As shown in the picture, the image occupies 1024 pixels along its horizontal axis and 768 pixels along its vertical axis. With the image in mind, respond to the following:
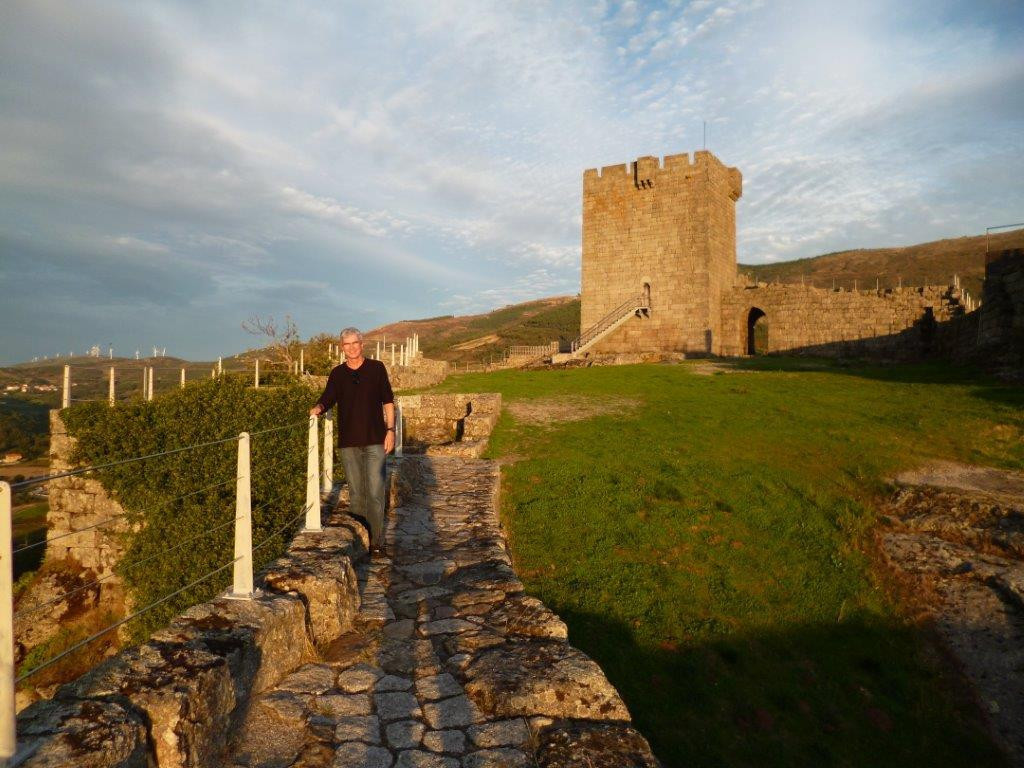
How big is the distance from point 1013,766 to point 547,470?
22.8 ft

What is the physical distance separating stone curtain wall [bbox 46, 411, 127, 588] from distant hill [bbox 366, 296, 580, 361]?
41737mm

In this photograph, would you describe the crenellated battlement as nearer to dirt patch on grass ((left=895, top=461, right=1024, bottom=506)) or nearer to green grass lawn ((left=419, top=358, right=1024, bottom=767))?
green grass lawn ((left=419, top=358, right=1024, bottom=767))

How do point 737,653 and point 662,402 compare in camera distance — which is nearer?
point 737,653

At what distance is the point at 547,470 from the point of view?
11.0 metres

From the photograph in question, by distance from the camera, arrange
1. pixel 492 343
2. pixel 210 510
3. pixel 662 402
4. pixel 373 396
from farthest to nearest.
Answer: pixel 492 343 → pixel 662 402 → pixel 210 510 → pixel 373 396

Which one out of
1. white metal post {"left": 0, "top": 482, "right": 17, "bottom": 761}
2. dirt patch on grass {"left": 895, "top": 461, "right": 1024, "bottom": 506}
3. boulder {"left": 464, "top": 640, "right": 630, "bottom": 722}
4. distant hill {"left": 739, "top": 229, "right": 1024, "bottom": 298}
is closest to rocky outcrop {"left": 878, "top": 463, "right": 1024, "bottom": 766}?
dirt patch on grass {"left": 895, "top": 461, "right": 1024, "bottom": 506}

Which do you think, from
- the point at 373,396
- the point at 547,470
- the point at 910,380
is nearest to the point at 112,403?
the point at 547,470

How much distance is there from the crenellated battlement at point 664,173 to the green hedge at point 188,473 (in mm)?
24958

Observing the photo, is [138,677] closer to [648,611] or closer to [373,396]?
[373,396]

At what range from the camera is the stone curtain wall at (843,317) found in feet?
104

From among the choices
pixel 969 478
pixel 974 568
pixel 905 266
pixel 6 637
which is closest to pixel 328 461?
pixel 6 637

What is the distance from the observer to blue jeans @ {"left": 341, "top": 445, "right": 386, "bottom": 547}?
605 cm

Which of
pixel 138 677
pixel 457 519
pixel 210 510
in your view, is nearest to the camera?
pixel 138 677

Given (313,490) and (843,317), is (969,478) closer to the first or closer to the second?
(313,490)
